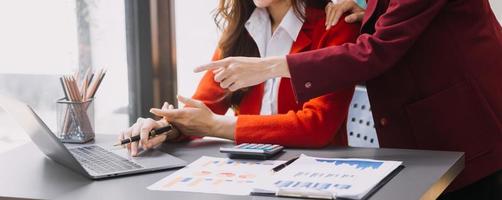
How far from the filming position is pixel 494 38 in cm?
185

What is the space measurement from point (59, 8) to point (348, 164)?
145 centimetres

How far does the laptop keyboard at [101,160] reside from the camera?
1611mm

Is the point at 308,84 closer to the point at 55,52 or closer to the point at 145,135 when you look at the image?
the point at 145,135

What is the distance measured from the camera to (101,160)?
1705 millimetres

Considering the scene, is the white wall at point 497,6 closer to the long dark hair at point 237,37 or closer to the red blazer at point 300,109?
the red blazer at point 300,109

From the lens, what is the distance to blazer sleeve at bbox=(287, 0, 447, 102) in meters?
1.73

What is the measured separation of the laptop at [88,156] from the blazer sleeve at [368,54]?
352 mm

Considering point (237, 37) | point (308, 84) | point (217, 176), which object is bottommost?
point (217, 176)

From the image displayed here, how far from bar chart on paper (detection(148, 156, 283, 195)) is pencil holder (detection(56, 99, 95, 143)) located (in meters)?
0.40

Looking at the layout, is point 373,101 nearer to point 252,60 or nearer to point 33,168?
point 252,60

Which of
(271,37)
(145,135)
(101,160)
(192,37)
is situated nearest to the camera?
(101,160)

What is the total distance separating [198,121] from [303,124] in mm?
280

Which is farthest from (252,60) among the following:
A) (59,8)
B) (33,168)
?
(59,8)

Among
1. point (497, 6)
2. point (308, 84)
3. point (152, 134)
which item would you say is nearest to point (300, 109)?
point (308, 84)
